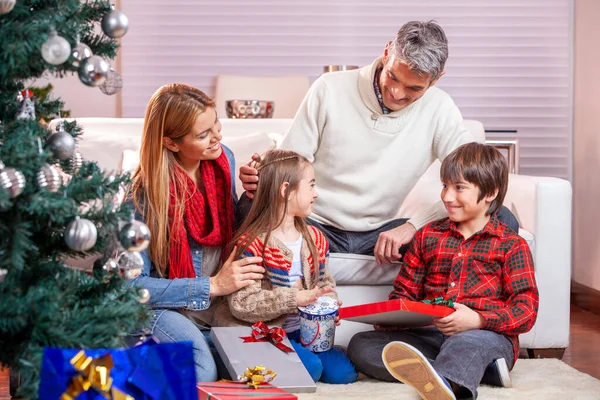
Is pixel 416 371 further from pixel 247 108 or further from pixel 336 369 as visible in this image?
pixel 247 108

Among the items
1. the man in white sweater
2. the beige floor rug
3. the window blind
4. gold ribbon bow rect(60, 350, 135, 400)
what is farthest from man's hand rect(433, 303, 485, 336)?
the window blind

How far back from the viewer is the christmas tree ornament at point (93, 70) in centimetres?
121

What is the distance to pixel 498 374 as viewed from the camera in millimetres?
2096

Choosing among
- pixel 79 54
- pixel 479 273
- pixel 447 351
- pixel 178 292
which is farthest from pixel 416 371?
pixel 79 54

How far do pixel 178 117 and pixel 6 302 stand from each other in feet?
3.24

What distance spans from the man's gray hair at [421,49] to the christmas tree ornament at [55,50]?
1.22m

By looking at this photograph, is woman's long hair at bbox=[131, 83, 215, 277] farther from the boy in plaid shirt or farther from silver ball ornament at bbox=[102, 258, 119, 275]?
silver ball ornament at bbox=[102, 258, 119, 275]

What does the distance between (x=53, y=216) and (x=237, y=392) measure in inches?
21.6

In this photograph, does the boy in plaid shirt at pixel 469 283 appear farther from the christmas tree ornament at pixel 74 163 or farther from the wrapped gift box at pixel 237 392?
the christmas tree ornament at pixel 74 163

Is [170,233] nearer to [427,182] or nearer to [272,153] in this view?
[272,153]

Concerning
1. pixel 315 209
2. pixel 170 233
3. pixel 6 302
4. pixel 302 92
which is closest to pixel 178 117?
pixel 170 233

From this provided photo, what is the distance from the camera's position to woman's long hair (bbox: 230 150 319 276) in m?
2.23

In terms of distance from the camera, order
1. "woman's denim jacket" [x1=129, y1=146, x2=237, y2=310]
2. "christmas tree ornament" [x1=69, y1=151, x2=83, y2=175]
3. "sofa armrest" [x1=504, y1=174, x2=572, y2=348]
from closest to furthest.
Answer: "christmas tree ornament" [x1=69, y1=151, x2=83, y2=175]
"woman's denim jacket" [x1=129, y1=146, x2=237, y2=310]
"sofa armrest" [x1=504, y1=174, x2=572, y2=348]

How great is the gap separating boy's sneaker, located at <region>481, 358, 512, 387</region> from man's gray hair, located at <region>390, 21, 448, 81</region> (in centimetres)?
77
